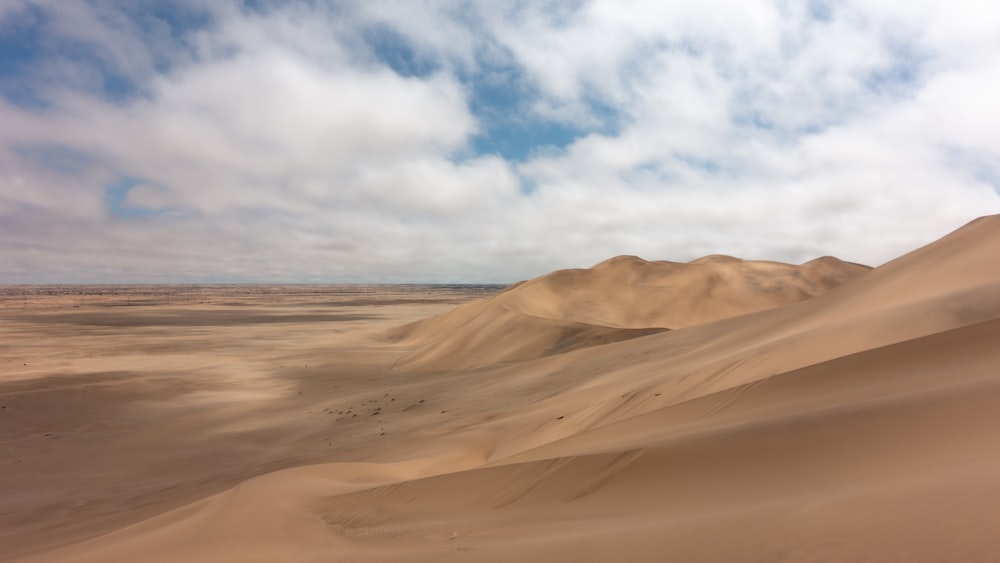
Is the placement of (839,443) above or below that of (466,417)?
above

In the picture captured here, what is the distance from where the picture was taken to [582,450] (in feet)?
20.3

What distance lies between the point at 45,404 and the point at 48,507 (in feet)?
32.4

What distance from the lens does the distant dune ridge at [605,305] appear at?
26953 millimetres

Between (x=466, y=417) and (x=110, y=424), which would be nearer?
(x=466, y=417)

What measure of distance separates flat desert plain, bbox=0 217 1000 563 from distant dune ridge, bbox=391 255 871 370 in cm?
638

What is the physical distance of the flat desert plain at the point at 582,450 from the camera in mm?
3363

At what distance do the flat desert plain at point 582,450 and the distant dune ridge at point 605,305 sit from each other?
638 cm

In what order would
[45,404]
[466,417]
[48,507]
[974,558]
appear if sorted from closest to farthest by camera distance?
[974,558] < [48,507] < [466,417] < [45,404]

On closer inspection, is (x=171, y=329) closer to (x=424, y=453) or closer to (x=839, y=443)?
(x=424, y=453)

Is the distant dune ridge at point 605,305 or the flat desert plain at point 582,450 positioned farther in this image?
the distant dune ridge at point 605,305

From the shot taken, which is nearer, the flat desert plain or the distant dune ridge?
the flat desert plain

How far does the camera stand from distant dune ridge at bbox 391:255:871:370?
26953 millimetres

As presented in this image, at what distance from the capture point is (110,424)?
48.2ft

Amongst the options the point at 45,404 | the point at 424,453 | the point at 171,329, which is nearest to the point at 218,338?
the point at 171,329
